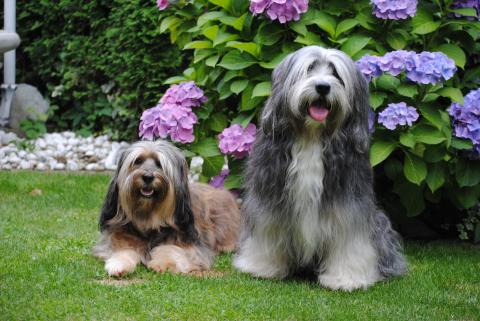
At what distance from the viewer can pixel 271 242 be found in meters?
5.27

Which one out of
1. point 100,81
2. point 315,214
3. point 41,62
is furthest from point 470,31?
point 41,62

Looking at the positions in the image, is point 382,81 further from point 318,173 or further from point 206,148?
point 206,148

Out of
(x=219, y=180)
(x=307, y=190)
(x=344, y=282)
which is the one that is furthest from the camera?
(x=219, y=180)

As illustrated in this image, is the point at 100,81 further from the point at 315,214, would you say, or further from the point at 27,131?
the point at 315,214

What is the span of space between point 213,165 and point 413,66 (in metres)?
1.73

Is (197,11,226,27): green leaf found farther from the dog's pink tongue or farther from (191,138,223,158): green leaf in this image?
the dog's pink tongue

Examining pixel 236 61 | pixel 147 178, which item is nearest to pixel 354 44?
pixel 236 61

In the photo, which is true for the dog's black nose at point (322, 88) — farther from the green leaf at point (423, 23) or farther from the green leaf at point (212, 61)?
the green leaf at point (212, 61)

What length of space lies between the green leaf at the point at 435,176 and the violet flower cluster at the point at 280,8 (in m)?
1.45

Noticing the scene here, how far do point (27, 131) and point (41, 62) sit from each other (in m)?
1.27

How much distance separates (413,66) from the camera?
19.2 feet

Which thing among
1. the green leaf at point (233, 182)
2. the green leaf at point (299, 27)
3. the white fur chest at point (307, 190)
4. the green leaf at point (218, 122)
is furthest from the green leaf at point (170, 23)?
the white fur chest at point (307, 190)

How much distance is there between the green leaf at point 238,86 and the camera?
6277 mm

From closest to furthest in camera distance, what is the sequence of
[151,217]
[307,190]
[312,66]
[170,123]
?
[312,66]
[307,190]
[151,217]
[170,123]
